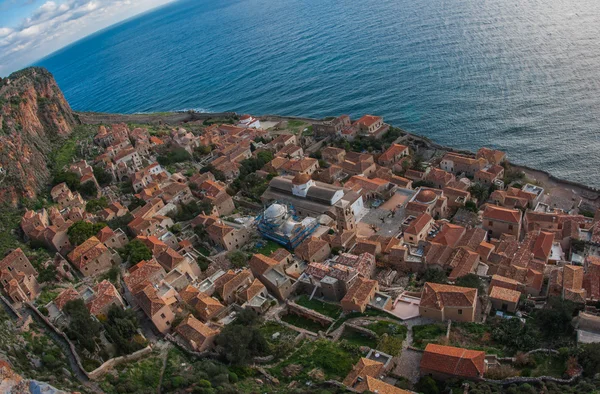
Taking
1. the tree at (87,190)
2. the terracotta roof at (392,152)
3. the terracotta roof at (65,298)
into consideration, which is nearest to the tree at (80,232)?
the terracotta roof at (65,298)

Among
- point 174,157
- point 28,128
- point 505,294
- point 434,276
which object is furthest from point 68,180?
point 505,294

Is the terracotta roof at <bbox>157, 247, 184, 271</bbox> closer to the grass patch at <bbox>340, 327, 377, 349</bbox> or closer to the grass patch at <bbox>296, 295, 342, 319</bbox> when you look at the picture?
the grass patch at <bbox>296, 295, 342, 319</bbox>

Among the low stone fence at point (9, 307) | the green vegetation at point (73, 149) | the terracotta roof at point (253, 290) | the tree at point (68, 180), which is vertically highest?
the green vegetation at point (73, 149)

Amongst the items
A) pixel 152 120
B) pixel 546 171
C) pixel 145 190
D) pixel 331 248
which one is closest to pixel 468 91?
pixel 546 171

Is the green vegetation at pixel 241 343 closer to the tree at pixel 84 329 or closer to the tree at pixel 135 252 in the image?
the tree at pixel 84 329

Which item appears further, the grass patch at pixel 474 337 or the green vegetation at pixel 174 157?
the green vegetation at pixel 174 157

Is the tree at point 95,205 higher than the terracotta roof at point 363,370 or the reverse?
higher
